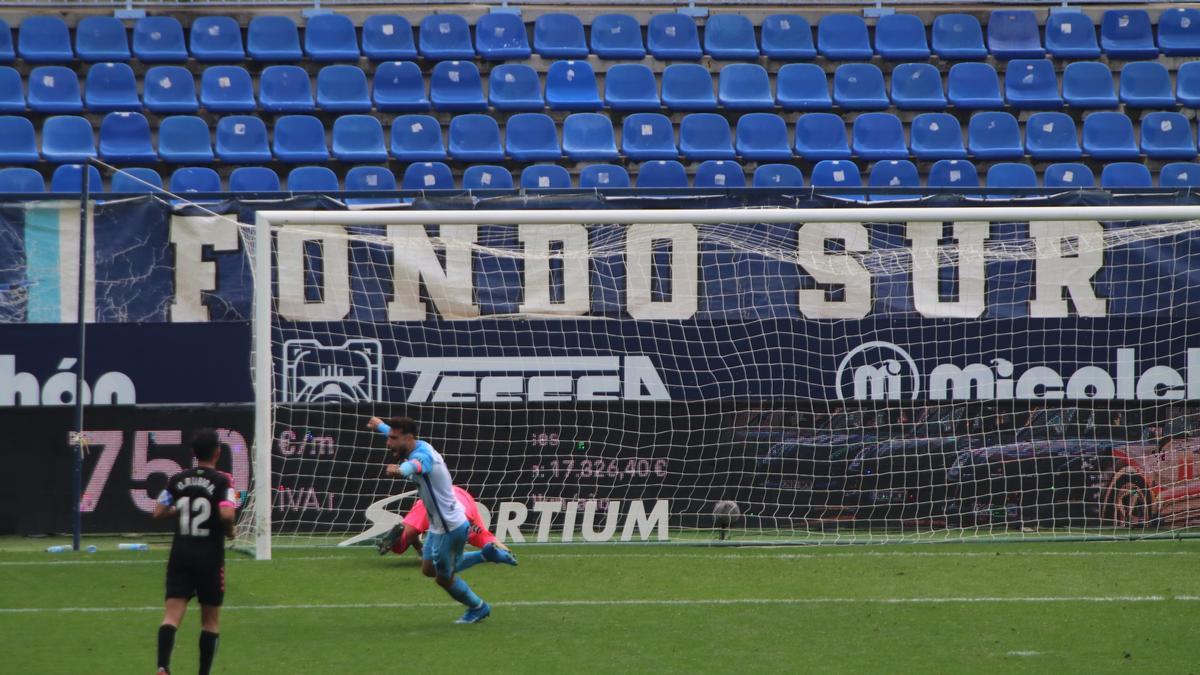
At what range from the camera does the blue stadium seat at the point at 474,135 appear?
15.7 m

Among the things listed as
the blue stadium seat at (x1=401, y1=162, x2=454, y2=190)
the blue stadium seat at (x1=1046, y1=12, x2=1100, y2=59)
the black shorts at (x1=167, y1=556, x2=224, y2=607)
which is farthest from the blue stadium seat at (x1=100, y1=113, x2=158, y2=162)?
the blue stadium seat at (x1=1046, y1=12, x2=1100, y2=59)

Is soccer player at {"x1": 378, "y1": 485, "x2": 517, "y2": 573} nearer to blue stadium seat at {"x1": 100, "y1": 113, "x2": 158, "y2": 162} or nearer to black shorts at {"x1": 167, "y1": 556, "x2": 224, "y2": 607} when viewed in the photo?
black shorts at {"x1": 167, "y1": 556, "x2": 224, "y2": 607}

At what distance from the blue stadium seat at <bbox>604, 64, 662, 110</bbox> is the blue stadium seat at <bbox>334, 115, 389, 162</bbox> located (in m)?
2.77

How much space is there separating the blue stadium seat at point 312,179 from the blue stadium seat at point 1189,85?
33.8 feet

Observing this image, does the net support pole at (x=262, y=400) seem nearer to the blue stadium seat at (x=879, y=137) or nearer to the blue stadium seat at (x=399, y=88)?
the blue stadium seat at (x=399, y=88)

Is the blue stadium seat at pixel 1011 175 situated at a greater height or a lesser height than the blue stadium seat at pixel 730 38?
lesser

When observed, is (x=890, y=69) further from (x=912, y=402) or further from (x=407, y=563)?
(x=407, y=563)

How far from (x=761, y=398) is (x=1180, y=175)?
6806 millimetres

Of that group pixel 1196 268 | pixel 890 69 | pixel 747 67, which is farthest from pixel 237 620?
pixel 890 69

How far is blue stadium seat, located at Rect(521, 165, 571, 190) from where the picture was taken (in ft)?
50.0

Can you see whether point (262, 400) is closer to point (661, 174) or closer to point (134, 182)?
point (134, 182)

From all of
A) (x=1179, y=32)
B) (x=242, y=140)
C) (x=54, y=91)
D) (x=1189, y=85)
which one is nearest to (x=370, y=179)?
(x=242, y=140)

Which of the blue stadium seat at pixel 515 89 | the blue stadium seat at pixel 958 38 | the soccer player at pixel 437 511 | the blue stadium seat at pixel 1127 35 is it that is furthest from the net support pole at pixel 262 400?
the blue stadium seat at pixel 1127 35

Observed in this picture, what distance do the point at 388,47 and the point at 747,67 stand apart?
4465 mm
